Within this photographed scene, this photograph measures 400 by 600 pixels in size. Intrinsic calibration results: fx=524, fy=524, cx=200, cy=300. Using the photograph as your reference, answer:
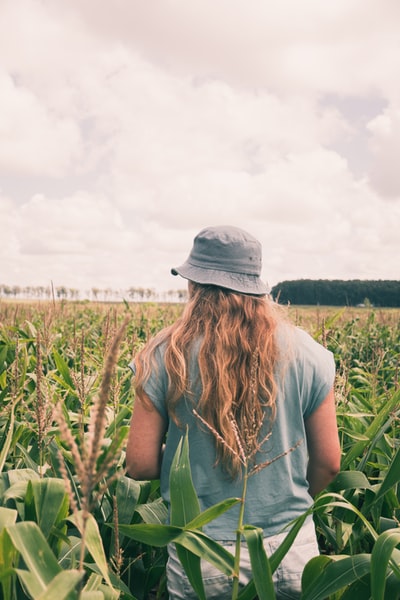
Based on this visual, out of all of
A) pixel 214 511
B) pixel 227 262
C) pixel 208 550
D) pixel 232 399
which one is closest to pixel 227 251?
pixel 227 262

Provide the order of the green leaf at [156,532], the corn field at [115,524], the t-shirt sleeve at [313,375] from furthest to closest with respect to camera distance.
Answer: the t-shirt sleeve at [313,375] < the green leaf at [156,532] < the corn field at [115,524]

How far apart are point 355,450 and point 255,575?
1241 mm

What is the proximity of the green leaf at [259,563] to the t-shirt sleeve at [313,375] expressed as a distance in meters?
0.59

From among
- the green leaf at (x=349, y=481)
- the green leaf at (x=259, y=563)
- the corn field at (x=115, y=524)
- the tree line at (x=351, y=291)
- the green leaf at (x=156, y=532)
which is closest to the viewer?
the corn field at (x=115, y=524)

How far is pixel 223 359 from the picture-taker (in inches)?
76.7

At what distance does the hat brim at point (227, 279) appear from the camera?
79.8 inches

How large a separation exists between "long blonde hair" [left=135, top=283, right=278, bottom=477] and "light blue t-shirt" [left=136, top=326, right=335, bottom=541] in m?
0.04

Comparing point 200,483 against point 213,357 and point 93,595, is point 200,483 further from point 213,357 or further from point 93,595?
point 93,595

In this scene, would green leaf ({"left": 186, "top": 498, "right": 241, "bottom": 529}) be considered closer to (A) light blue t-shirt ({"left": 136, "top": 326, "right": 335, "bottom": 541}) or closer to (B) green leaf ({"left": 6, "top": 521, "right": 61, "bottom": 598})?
(A) light blue t-shirt ({"left": 136, "top": 326, "right": 335, "bottom": 541})

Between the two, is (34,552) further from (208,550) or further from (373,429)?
(373,429)

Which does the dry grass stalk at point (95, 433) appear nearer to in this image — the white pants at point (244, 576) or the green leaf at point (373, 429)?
the white pants at point (244, 576)

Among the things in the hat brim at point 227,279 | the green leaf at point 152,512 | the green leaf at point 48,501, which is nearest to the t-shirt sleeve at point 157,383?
the hat brim at point 227,279

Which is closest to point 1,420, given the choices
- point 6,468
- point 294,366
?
point 6,468

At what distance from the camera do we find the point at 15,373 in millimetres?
2572
